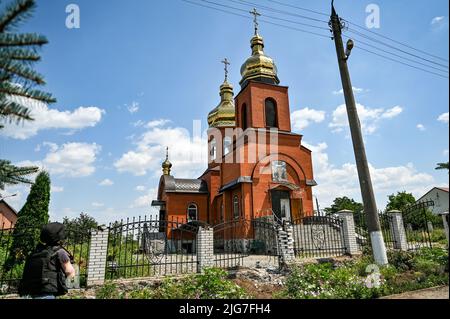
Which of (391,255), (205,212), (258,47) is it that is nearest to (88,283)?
(391,255)

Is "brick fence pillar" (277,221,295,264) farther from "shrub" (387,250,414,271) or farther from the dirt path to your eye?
the dirt path

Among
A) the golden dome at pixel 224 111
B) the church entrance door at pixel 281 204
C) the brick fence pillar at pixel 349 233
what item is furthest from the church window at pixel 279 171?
the golden dome at pixel 224 111

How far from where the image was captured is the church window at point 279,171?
15884 millimetres

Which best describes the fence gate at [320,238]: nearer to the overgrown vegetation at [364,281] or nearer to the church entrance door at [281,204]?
the overgrown vegetation at [364,281]

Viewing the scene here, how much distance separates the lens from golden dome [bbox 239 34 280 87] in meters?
18.6

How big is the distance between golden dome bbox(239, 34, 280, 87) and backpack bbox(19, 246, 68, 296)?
17019mm

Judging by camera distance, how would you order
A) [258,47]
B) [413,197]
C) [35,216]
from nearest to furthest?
[35,216], [258,47], [413,197]

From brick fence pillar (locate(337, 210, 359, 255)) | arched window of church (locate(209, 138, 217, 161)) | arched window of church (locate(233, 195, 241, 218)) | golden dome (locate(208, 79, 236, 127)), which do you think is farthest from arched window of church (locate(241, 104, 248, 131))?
brick fence pillar (locate(337, 210, 359, 255))

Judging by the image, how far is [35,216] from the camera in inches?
420
